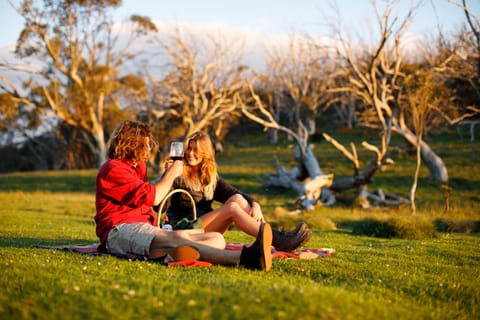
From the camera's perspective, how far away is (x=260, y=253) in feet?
15.0

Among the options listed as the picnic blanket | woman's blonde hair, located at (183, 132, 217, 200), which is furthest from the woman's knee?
the picnic blanket

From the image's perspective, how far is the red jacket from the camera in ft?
15.7

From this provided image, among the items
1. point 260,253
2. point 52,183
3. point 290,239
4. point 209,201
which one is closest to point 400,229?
point 290,239

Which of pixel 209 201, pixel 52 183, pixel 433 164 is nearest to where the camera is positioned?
pixel 209 201

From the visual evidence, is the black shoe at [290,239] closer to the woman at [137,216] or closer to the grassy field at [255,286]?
the grassy field at [255,286]

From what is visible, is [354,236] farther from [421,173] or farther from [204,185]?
[421,173]

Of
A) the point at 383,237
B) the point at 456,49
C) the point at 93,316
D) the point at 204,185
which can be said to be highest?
the point at 456,49

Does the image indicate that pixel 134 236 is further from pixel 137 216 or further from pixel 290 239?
pixel 290 239

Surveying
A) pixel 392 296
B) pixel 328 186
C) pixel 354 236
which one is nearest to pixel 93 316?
pixel 392 296

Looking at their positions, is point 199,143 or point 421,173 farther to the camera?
point 421,173

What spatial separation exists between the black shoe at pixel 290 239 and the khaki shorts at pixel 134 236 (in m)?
1.59

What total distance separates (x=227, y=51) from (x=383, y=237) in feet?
65.7

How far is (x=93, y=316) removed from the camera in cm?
294

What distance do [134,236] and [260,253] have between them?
1.29 m
